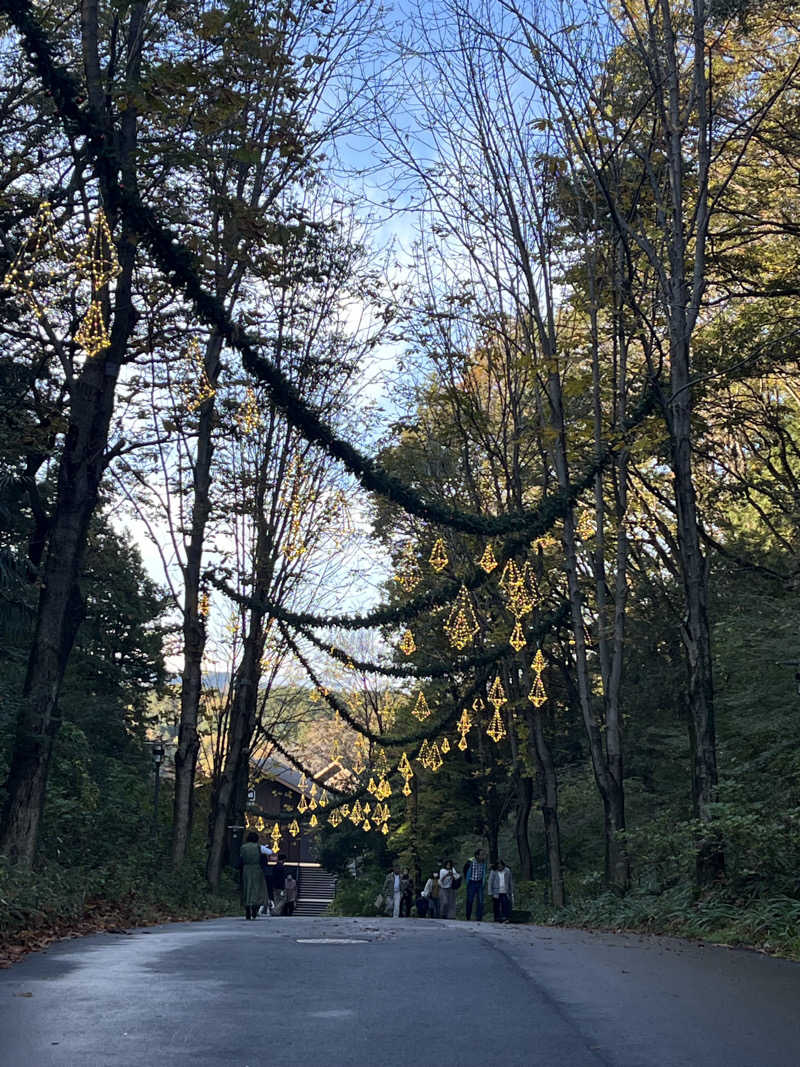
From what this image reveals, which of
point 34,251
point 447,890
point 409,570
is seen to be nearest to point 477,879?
point 447,890

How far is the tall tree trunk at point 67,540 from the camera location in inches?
571

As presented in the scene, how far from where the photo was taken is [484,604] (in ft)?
98.7

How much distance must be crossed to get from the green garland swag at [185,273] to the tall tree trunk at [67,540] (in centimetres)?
34

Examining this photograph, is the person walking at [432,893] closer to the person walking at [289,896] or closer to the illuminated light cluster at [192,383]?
the person walking at [289,896]

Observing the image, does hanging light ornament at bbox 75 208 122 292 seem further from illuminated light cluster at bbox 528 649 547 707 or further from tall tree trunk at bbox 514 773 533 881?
tall tree trunk at bbox 514 773 533 881

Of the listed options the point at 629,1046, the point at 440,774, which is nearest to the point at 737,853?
the point at 629,1046

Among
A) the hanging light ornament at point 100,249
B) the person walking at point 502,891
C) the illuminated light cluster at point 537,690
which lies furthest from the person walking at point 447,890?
the hanging light ornament at point 100,249

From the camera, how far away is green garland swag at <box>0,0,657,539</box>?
1253 centimetres

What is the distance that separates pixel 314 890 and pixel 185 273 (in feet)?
243

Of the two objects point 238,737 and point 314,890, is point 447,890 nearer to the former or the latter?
point 238,737

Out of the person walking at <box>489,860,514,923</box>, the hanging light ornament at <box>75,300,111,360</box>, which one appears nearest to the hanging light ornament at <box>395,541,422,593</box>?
the person walking at <box>489,860,514,923</box>

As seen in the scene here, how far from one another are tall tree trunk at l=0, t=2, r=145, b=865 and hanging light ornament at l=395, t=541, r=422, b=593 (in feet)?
37.7

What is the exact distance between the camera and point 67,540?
15.4 m

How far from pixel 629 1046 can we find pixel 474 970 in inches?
145
